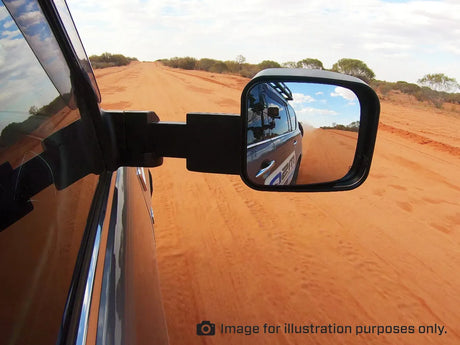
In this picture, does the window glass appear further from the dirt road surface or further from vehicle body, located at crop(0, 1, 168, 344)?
the dirt road surface

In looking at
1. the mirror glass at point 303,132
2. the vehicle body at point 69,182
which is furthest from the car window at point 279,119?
the vehicle body at point 69,182

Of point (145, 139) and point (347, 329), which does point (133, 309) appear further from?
point (347, 329)

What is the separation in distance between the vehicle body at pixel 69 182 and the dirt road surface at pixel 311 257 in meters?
1.93

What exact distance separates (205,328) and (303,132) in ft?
6.26

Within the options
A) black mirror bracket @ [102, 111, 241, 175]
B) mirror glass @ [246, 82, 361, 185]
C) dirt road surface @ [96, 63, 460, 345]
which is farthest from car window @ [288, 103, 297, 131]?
dirt road surface @ [96, 63, 460, 345]

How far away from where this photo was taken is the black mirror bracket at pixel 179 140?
1.39 m

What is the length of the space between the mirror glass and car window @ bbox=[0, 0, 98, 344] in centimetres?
75

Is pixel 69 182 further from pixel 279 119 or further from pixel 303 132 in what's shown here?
pixel 303 132

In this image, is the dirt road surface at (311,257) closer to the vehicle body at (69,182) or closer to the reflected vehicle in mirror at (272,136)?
the reflected vehicle in mirror at (272,136)

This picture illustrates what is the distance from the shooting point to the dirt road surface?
3.31m

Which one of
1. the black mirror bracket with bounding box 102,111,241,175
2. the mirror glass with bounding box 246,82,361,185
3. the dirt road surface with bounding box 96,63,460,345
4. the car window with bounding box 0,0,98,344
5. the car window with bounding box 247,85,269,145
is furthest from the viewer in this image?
the dirt road surface with bounding box 96,63,460,345

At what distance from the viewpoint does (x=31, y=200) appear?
36.2 inches

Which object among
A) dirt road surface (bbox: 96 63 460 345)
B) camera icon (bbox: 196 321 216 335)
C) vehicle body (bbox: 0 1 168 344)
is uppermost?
vehicle body (bbox: 0 1 168 344)

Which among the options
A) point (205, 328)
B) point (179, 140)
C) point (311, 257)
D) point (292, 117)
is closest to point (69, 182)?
point (179, 140)
